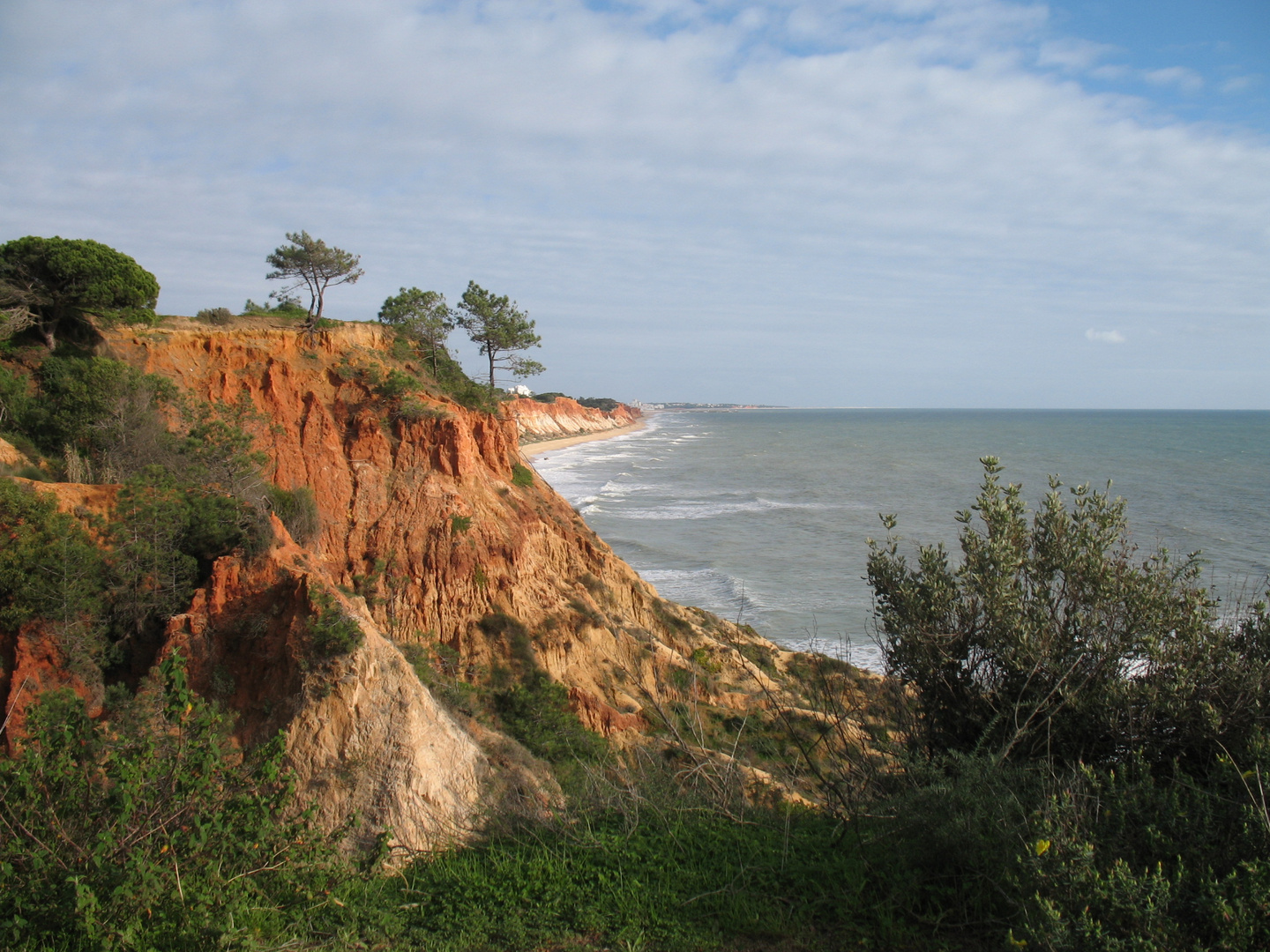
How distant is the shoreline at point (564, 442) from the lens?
9550 cm

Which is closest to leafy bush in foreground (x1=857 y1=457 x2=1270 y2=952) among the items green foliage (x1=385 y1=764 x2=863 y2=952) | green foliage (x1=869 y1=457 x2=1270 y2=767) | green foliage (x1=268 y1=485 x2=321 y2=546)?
green foliage (x1=869 y1=457 x2=1270 y2=767)

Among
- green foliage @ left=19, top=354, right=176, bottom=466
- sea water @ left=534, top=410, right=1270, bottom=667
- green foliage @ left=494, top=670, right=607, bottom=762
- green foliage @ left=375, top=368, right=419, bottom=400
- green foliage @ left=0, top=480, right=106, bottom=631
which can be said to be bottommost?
green foliage @ left=494, top=670, right=607, bottom=762

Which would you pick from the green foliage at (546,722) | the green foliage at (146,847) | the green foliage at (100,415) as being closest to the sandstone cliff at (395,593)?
the green foliage at (546,722)

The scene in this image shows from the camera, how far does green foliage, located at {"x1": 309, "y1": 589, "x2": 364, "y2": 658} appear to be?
1037cm

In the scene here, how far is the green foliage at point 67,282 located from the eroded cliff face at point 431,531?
1.05 meters

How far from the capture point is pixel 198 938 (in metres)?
5.09

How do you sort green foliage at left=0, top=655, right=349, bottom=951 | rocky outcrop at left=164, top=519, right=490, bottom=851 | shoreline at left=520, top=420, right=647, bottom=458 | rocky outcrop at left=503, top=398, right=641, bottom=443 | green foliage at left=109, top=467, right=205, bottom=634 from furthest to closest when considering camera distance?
rocky outcrop at left=503, top=398, right=641, bottom=443, shoreline at left=520, top=420, right=647, bottom=458, green foliage at left=109, top=467, right=205, bottom=634, rocky outcrop at left=164, top=519, right=490, bottom=851, green foliage at left=0, top=655, right=349, bottom=951

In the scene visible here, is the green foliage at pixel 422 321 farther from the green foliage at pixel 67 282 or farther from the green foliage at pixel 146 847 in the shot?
the green foliage at pixel 146 847

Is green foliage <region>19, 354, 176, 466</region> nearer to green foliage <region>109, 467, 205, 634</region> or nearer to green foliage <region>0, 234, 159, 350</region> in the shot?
green foliage <region>0, 234, 159, 350</region>

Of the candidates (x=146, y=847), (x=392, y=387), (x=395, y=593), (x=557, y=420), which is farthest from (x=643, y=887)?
(x=557, y=420)

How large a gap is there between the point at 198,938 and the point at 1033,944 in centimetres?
548

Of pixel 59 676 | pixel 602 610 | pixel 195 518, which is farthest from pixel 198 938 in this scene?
pixel 602 610

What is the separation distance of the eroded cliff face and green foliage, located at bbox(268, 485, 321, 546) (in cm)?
46

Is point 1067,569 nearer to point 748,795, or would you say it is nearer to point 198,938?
point 748,795
